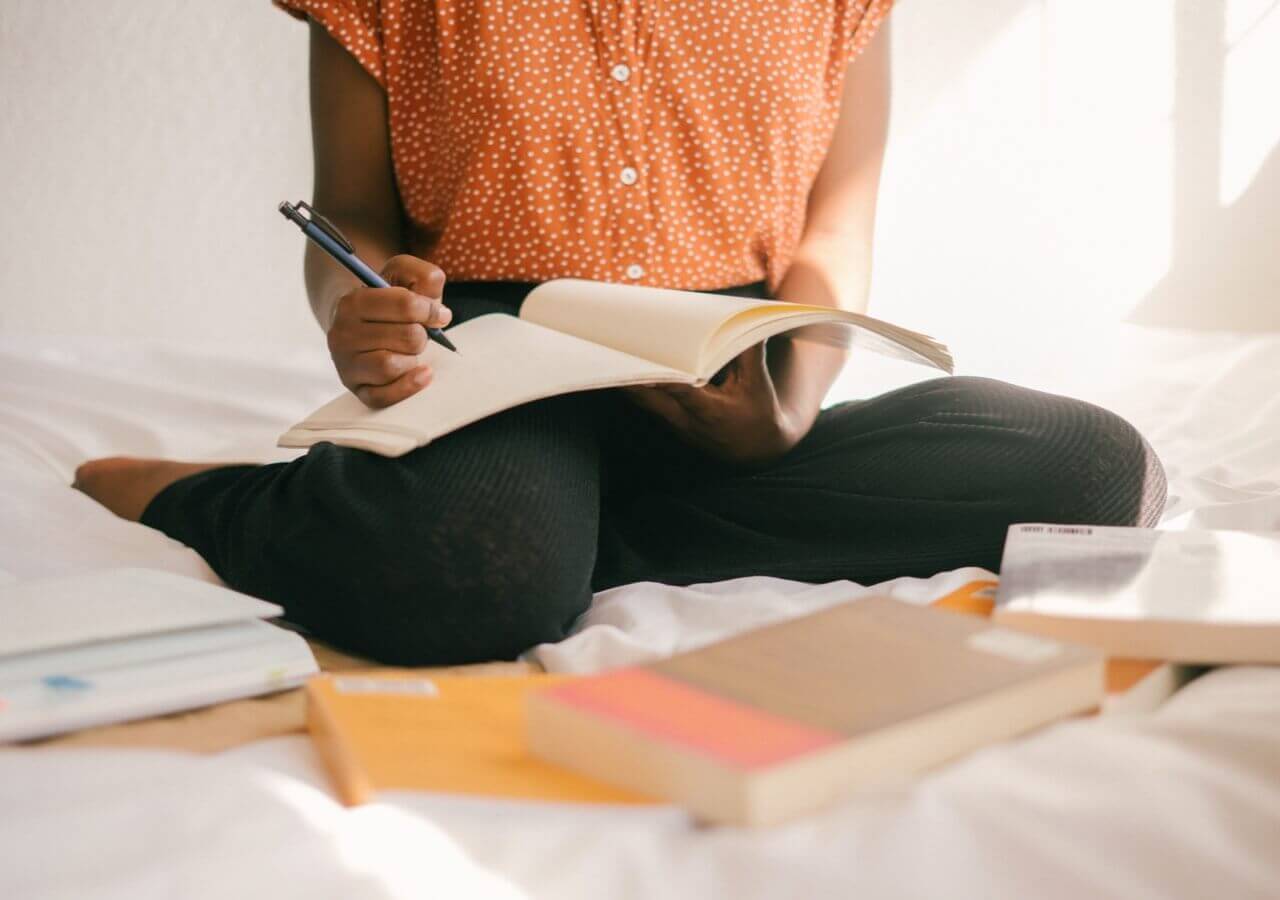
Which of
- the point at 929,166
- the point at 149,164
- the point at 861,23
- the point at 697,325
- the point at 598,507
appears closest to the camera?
the point at 697,325

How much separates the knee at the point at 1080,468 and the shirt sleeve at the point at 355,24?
623mm

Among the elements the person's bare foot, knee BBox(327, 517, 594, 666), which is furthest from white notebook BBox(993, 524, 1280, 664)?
the person's bare foot

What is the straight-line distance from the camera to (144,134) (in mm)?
2123

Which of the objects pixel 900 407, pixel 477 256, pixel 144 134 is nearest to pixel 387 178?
pixel 477 256

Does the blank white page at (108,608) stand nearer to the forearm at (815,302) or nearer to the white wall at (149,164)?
the forearm at (815,302)

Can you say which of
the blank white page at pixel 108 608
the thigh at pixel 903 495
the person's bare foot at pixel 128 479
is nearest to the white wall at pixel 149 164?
the person's bare foot at pixel 128 479

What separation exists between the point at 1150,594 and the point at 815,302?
587 millimetres

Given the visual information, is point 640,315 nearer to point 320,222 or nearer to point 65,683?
point 320,222

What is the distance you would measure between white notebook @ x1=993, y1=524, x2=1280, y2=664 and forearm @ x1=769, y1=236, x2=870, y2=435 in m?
0.32

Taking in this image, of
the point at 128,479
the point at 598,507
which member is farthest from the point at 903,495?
the point at 128,479

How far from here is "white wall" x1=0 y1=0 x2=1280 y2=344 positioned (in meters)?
2.09

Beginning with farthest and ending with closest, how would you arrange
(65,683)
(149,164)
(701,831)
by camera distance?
(149,164) < (65,683) < (701,831)

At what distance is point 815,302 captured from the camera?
45.0 inches

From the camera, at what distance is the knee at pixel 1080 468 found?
0.92 meters
